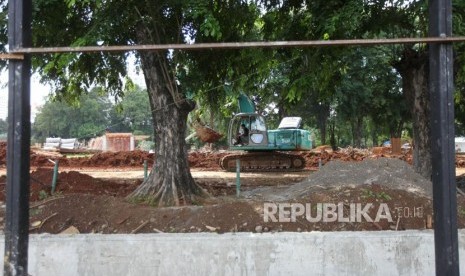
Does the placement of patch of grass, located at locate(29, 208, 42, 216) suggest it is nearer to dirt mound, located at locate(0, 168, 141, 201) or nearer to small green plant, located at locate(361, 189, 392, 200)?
dirt mound, located at locate(0, 168, 141, 201)

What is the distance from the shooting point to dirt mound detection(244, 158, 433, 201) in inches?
366

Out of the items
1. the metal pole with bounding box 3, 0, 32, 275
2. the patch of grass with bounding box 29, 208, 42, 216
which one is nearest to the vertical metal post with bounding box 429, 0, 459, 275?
the metal pole with bounding box 3, 0, 32, 275

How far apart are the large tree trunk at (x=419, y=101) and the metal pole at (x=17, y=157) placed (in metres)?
10.1

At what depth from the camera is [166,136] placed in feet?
34.1

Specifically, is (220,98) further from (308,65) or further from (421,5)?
(421,5)

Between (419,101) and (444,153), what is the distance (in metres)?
9.34

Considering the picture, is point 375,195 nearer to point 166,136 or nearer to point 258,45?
point 166,136

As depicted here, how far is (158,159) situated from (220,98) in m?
3.44

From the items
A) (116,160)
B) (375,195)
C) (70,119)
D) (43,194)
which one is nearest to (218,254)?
(375,195)

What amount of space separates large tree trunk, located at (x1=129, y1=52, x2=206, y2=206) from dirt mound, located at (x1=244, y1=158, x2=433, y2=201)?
72.6 inches

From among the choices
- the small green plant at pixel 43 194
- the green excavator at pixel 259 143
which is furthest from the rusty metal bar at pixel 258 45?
the green excavator at pixel 259 143

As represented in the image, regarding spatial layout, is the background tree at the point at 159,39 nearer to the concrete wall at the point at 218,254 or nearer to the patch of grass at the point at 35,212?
the patch of grass at the point at 35,212

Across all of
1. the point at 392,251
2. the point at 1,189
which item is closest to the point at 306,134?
the point at 1,189

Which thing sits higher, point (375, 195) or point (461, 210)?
point (375, 195)
